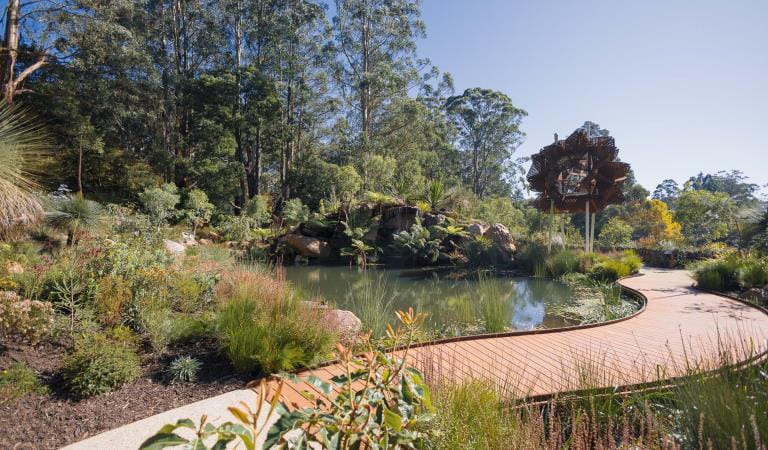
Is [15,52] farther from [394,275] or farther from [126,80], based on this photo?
[394,275]

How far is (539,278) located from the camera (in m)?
9.64

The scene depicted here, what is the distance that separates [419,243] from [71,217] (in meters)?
8.24

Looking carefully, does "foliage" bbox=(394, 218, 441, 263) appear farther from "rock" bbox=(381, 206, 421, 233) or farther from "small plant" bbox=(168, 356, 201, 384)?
"small plant" bbox=(168, 356, 201, 384)

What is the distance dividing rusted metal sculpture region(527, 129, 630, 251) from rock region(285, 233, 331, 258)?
6674 millimetres

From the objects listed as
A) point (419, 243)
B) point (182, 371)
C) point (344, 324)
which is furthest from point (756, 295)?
point (182, 371)

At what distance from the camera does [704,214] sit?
43.9 ft

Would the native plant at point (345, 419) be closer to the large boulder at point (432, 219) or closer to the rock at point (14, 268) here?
the rock at point (14, 268)

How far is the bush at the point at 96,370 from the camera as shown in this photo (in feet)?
8.23

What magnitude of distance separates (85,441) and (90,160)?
13.9m

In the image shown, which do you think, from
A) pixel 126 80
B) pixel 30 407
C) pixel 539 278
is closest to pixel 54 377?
pixel 30 407

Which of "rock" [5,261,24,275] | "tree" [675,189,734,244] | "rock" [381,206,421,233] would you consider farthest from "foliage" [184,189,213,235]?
"tree" [675,189,734,244]

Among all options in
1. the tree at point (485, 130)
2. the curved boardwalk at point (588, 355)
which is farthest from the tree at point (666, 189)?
the curved boardwalk at point (588, 355)

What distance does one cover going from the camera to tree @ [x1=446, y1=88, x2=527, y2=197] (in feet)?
91.9

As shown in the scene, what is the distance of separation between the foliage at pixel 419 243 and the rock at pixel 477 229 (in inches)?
44.4
